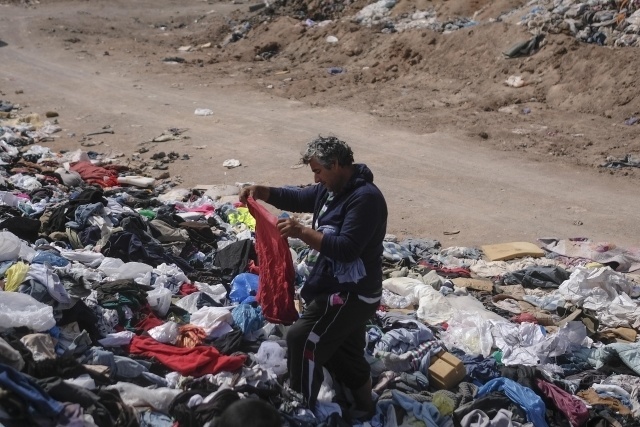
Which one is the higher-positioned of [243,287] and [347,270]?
[347,270]

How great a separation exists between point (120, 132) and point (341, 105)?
4207mm

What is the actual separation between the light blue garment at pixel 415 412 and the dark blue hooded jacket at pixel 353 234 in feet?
2.98

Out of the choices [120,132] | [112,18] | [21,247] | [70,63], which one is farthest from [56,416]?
[112,18]

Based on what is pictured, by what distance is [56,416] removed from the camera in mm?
3523

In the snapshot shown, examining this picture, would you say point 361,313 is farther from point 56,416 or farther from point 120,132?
point 120,132

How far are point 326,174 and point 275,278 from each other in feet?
3.03

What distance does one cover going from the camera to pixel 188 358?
15.0 feet

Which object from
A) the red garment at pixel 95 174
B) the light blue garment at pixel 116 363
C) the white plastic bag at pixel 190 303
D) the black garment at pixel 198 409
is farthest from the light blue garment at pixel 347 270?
the red garment at pixel 95 174

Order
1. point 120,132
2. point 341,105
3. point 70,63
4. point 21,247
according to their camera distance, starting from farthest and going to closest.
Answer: point 70,63, point 341,105, point 120,132, point 21,247

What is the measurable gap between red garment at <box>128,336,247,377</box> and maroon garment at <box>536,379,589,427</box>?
2.02 metres

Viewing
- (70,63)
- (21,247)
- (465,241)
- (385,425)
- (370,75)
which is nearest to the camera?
(385,425)

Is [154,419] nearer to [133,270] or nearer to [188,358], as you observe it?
[188,358]

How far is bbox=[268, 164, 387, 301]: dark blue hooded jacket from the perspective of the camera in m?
3.80

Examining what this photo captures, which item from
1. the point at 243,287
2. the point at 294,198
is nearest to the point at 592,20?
the point at 243,287
